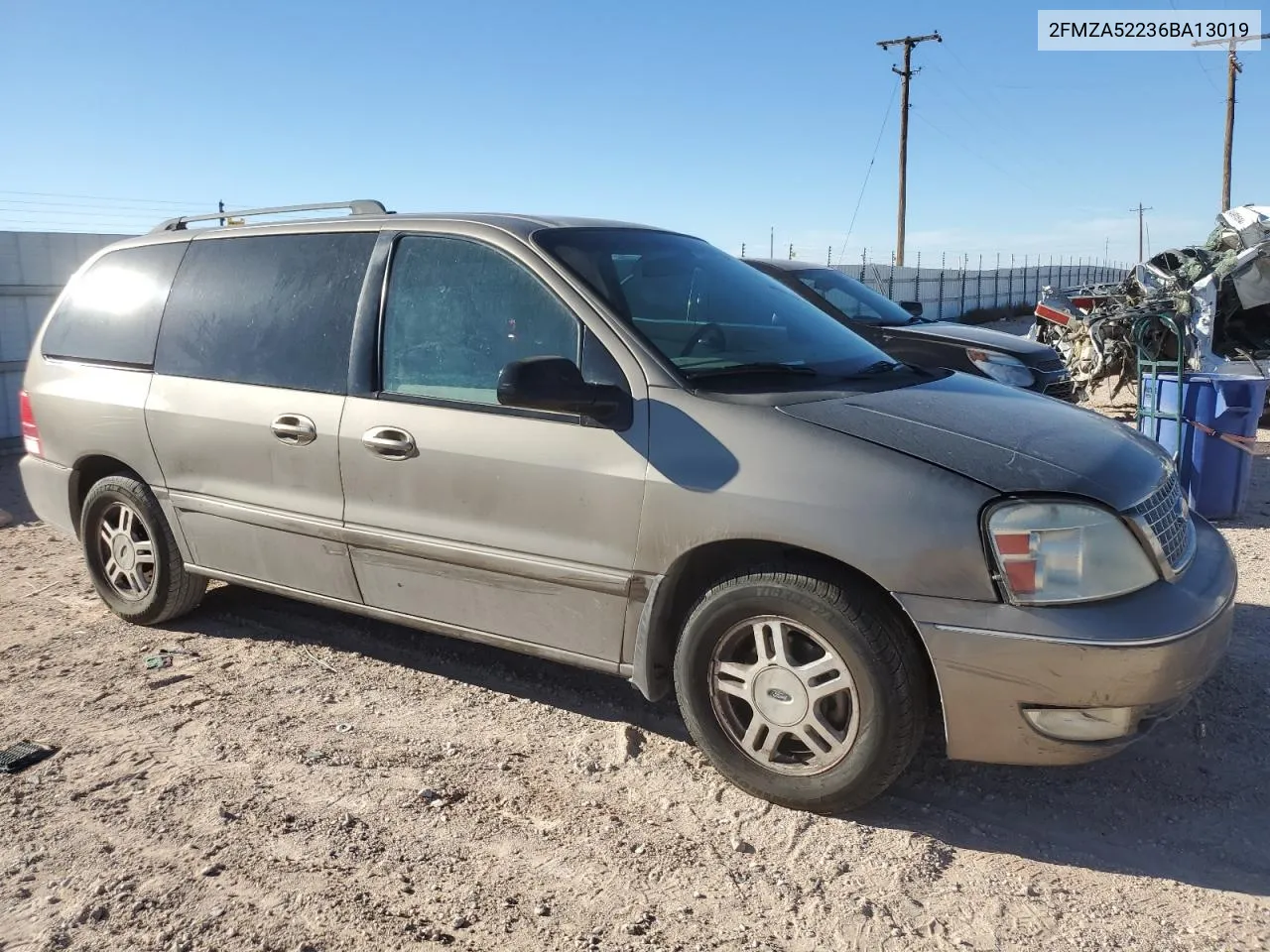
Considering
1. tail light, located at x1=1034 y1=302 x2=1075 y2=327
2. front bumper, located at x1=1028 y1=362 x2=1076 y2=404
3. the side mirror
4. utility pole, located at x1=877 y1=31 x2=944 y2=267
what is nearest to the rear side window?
the side mirror

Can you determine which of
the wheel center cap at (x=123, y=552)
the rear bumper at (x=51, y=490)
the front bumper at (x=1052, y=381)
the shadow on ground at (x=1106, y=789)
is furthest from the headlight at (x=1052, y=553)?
the front bumper at (x=1052, y=381)

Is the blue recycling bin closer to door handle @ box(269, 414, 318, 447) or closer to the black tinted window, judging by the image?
door handle @ box(269, 414, 318, 447)

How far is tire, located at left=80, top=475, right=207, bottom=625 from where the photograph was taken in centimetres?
458

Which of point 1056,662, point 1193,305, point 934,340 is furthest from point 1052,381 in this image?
point 1056,662

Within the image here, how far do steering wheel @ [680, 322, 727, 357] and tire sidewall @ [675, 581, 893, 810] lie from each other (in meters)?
0.86

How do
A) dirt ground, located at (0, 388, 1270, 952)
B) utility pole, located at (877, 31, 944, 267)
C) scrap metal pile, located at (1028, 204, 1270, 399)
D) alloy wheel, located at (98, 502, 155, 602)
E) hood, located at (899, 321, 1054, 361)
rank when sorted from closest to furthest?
dirt ground, located at (0, 388, 1270, 952), alloy wheel, located at (98, 502, 155, 602), hood, located at (899, 321, 1054, 361), scrap metal pile, located at (1028, 204, 1270, 399), utility pole, located at (877, 31, 944, 267)

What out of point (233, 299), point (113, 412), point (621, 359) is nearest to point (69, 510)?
point (113, 412)

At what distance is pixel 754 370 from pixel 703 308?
1.48 feet

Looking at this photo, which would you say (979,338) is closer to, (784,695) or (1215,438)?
(1215,438)

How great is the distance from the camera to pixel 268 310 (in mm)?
4137

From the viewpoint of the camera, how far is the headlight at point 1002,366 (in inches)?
320

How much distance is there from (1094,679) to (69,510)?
4471 millimetres

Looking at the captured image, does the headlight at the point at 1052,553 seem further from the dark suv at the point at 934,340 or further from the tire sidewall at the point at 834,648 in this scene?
the dark suv at the point at 934,340

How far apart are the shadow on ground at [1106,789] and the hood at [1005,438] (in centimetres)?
98
